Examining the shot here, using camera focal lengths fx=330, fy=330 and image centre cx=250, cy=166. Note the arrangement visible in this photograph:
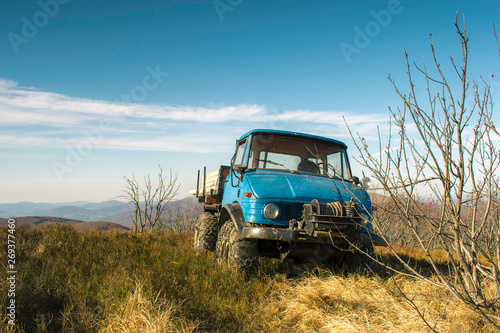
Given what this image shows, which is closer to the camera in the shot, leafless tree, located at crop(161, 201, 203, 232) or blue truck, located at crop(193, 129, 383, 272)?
blue truck, located at crop(193, 129, 383, 272)

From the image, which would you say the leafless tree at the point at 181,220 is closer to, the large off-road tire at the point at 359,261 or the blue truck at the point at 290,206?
the blue truck at the point at 290,206

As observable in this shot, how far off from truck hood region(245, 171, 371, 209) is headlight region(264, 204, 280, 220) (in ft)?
0.41

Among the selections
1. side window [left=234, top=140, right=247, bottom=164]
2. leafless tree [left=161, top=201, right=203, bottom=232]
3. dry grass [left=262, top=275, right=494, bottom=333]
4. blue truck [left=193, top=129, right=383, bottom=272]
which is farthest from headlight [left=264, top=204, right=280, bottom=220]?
leafless tree [left=161, top=201, right=203, bottom=232]

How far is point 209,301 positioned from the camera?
148 inches

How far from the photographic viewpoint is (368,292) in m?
4.25

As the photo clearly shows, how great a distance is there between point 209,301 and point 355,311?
162 cm

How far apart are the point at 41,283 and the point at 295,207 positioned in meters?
3.19

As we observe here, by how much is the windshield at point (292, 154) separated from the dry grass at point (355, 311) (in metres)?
1.82

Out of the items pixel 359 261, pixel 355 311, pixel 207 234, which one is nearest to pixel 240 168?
pixel 207 234

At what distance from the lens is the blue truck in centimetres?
416

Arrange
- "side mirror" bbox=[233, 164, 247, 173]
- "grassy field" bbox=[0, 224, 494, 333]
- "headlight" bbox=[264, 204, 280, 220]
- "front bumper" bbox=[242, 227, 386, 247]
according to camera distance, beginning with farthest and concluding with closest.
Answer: "side mirror" bbox=[233, 164, 247, 173], "headlight" bbox=[264, 204, 280, 220], "front bumper" bbox=[242, 227, 386, 247], "grassy field" bbox=[0, 224, 494, 333]

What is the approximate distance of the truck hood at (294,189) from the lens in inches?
176

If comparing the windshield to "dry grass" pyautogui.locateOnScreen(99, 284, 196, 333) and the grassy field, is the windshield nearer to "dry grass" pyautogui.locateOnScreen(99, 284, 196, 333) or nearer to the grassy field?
the grassy field

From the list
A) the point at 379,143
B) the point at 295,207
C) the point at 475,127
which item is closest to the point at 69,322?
the point at 295,207
